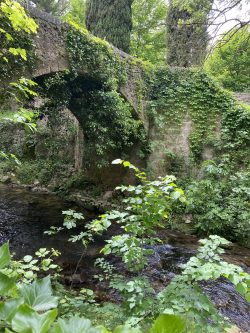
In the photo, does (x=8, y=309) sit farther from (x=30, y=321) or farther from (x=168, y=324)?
(x=168, y=324)

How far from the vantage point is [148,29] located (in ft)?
53.3

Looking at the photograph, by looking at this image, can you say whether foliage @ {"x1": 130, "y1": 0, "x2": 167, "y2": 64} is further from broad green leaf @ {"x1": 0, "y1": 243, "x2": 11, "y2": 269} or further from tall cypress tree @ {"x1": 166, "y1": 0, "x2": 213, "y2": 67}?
broad green leaf @ {"x1": 0, "y1": 243, "x2": 11, "y2": 269}

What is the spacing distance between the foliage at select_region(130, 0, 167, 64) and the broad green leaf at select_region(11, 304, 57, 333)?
16.8 m

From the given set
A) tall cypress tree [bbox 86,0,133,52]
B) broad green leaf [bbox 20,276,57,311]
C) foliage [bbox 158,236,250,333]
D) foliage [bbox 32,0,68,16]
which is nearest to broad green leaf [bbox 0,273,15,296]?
broad green leaf [bbox 20,276,57,311]

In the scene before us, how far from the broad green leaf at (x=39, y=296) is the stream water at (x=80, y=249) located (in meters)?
3.43

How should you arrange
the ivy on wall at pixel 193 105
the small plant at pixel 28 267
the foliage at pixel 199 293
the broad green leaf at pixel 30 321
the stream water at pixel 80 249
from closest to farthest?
the broad green leaf at pixel 30 321 → the foliage at pixel 199 293 → the small plant at pixel 28 267 → the stream water at pixel 80 249 → the ivy on wall at pixel 193 105

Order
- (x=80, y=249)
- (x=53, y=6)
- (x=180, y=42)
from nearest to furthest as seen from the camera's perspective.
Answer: (x=80, y=249)
(x=180, y=42)
(x=53, y=6)

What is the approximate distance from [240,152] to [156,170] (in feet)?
8.09

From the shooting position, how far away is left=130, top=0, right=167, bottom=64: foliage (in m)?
16.0

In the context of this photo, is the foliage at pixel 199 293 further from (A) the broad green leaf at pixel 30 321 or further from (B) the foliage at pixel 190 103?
(B) the foliage at pixel 190 103

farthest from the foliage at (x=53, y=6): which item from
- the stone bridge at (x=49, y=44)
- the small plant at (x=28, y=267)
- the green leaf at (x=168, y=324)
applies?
the green leaf at (x=168, y=324)

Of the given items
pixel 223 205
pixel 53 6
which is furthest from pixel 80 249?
pixel 53 6

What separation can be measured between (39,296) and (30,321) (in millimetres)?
145

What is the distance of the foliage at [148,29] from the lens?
16.0 meters
